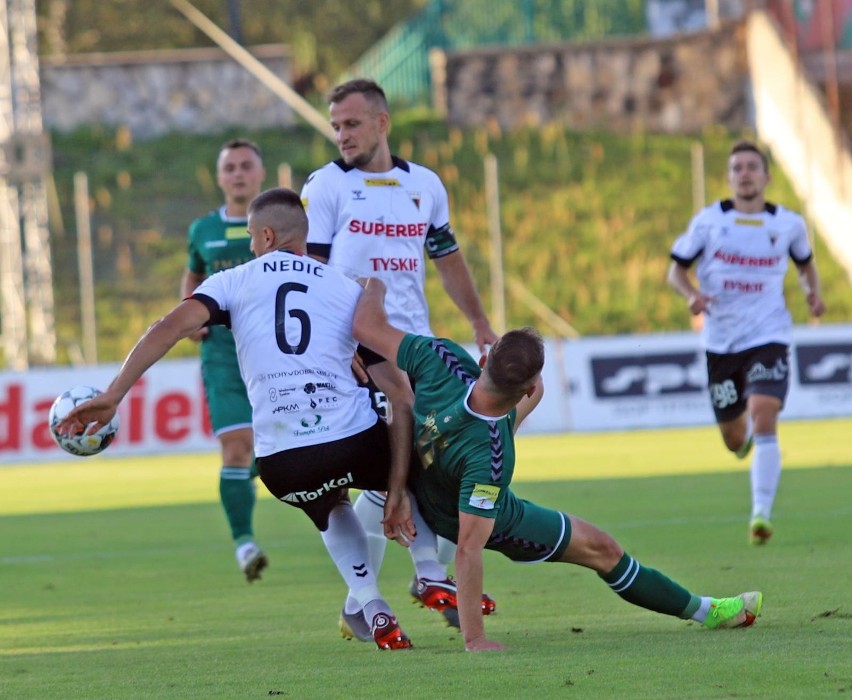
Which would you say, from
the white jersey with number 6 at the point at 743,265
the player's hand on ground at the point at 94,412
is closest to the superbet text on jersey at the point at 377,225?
the player's hand on ground at the point at 94,412

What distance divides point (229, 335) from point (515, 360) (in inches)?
177

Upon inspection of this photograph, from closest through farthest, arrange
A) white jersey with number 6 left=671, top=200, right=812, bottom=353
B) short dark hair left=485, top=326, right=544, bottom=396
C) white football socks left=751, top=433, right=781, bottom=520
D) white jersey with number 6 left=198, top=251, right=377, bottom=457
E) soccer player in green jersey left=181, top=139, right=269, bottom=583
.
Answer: short dark hair left=485, top=326, right=544, bottom=396, white jersey with number 6 left=198, top=251, right=377, bottom=457, soccer player in green jersey left=181, top=139, right=269, bottom=583, white football socks left=751, top=433, right=781, bottom=520, white jersey with number 6 left=671, top=200, right=812, bottom=353

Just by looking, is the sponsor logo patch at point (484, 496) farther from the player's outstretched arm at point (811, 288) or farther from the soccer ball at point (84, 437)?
the player's outstretched arm at point (811, 288)

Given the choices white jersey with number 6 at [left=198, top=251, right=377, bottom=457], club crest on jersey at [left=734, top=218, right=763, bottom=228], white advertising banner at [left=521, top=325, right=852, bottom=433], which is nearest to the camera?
white jersey with number 6 at [left=198, top=251, right=377, bottom=457]

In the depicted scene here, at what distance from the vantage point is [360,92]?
25.7ft

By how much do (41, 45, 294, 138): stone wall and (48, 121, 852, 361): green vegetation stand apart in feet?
1.77

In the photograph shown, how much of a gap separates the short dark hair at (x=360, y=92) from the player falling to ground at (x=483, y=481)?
144cm

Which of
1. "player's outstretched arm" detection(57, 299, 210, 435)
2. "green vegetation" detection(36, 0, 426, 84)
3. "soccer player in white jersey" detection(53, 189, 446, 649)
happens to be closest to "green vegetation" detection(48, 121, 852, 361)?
"green vegetation" detection(36, 0, 426, 84)

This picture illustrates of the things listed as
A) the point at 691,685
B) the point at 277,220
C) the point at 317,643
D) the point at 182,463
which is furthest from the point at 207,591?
the point at 182,463

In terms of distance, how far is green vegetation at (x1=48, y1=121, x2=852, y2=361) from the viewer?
1118 inches

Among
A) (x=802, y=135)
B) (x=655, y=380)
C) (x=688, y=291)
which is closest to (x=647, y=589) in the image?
(x=688, y=291)

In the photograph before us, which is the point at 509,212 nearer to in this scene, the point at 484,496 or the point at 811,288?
the point at 811,288

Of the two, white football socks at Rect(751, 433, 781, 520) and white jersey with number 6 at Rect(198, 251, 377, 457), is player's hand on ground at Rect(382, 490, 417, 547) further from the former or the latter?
white football socks at Rect(751, 433, 781, 520)

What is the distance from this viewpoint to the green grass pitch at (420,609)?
17.8ft
